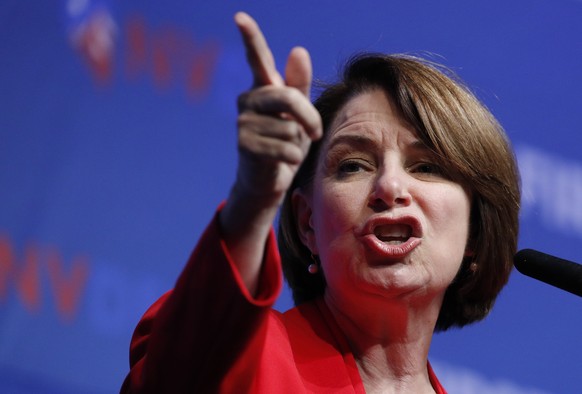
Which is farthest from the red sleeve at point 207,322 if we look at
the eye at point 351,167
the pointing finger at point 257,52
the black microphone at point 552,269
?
the eye at point 351,167

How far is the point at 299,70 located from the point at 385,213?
47cm

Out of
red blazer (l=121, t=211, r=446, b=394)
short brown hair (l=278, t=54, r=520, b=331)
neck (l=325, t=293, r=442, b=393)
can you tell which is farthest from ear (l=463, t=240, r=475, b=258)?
red blazer (l=121, t=211, r=446, b=394)

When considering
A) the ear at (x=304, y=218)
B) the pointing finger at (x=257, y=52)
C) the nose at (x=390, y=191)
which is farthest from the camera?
the ear at (x=304, y=218)

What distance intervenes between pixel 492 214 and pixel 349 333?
0.32m

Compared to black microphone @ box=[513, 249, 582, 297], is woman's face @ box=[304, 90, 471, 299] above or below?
above

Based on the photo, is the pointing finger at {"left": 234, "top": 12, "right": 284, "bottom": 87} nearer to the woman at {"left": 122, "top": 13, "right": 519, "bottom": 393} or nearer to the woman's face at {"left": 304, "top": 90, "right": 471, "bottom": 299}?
the woman at {"left": 122, "top": 13, "right": 519, "bottom": 393}

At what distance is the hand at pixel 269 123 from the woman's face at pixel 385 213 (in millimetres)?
458

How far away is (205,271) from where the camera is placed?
90 cm

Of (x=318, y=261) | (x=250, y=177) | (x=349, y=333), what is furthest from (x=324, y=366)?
(x=250, y=177)

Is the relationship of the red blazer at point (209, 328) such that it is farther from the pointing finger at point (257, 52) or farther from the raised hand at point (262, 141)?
the pointing finger at point (257, 52)

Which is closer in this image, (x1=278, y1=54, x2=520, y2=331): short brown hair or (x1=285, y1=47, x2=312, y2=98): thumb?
(x1=285, y1=47, x2=312, y2=98): thumb

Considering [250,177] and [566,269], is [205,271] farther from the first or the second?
[566,269]

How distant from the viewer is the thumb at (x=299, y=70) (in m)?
0.88

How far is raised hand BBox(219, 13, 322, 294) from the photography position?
33.6 inches
